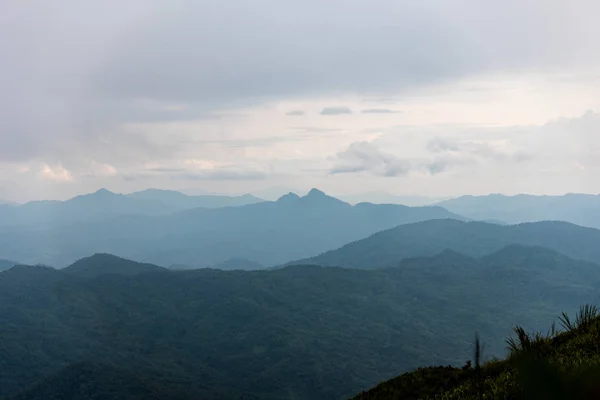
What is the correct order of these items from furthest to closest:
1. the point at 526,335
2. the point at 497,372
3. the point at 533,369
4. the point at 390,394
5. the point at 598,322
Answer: the point at 390,394, the point at 497,372, the point at 598,322, the point at 526,335, the point at 533,369

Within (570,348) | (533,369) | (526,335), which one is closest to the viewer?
(533,369)

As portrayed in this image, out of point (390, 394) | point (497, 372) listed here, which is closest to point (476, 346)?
point (497, 372)

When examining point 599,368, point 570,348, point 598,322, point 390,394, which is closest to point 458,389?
point 570,348

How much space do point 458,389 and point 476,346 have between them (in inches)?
131

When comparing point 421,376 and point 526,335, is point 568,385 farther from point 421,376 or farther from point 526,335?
point 421,376

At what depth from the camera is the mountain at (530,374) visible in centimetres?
341

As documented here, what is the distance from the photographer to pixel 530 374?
3.34 m

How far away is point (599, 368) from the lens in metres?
3.64

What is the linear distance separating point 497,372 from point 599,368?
29.4 m

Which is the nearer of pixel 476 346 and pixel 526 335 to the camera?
pixel 526 335

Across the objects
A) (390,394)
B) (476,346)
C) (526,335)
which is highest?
(526,335)

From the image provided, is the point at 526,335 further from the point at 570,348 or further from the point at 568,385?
the point at 568,385

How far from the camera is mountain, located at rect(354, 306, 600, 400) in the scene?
3410 millimetres

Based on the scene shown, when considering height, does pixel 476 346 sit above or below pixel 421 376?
above
